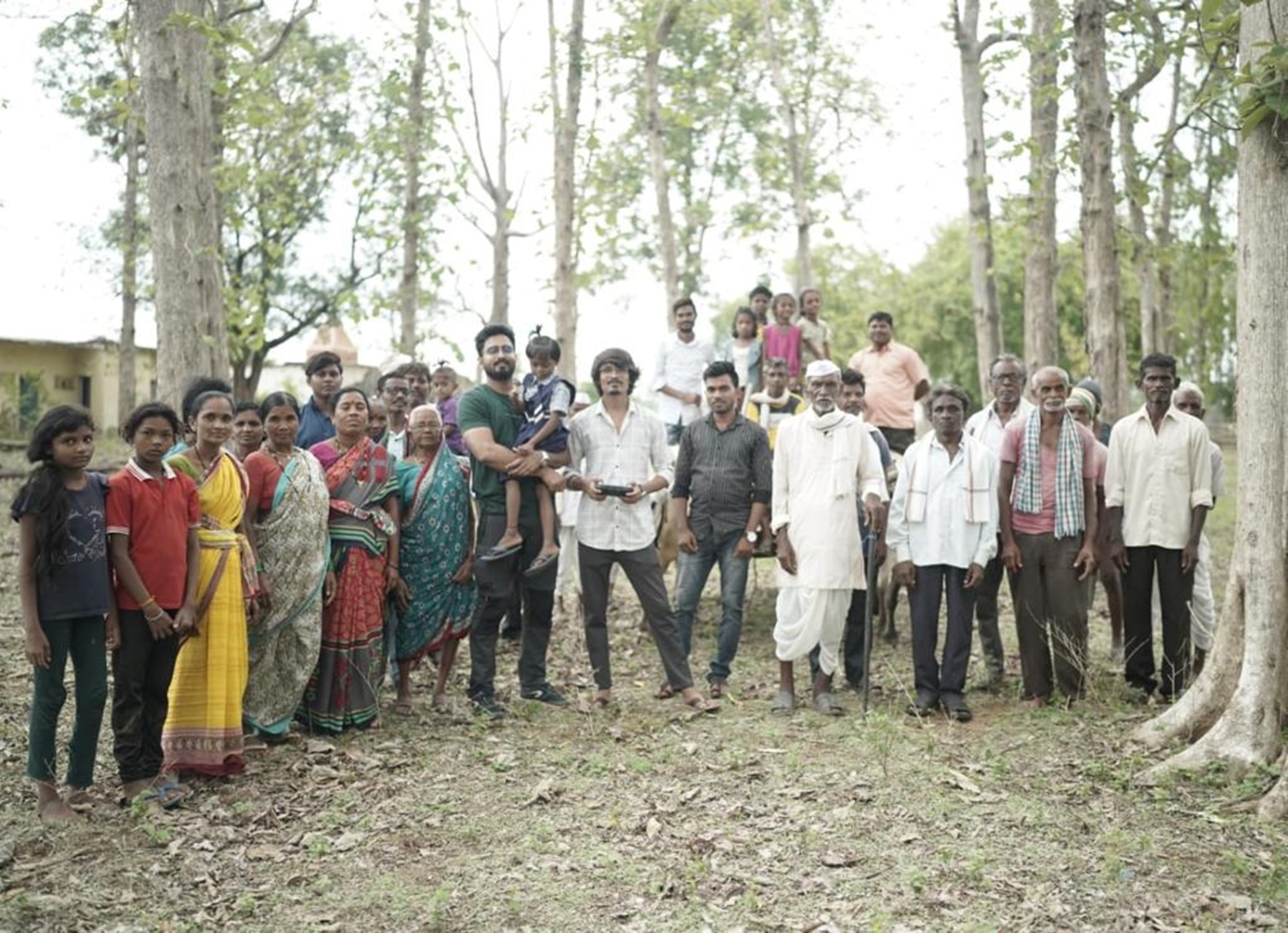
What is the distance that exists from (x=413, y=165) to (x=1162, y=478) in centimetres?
1313

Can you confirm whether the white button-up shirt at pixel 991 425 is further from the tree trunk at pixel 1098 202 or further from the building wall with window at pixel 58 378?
the building wall with window at pixel 58 378

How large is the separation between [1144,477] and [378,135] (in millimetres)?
13006

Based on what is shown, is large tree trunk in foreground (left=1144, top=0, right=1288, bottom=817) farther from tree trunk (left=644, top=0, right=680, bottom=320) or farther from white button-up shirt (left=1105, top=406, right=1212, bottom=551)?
tree trunk (left=644, top=0, right=680, bottom=320)

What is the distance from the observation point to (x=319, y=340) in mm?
38500

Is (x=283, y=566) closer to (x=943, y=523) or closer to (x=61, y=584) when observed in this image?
(x=61, y=584)

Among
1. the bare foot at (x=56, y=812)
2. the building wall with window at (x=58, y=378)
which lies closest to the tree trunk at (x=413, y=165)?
the bare foot at (x=56, y=812)

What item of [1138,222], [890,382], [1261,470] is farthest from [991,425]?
[1138,222]

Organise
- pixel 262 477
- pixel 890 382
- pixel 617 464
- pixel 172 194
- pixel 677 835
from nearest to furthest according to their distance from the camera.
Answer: pixel 677 835 < pixel 262 477 < pixel 617 464 < pixel 172 194 < pixel 890 382

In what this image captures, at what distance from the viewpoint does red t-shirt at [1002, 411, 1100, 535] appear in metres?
7.27

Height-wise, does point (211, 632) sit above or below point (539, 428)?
below

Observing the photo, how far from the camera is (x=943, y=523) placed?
7.28m

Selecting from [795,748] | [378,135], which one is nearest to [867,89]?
[378,135]

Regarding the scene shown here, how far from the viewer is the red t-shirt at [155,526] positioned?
216 inches

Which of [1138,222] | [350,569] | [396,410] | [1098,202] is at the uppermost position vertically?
[1138,222]
